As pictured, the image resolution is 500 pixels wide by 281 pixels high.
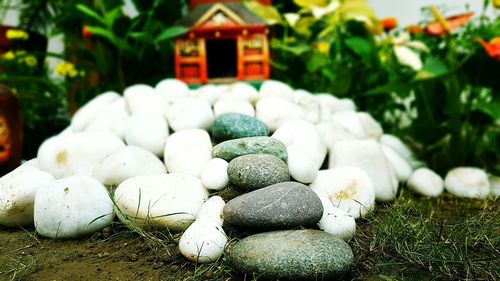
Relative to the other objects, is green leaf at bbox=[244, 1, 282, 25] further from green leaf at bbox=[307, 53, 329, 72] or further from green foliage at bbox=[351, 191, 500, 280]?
green foliage at bbox=[351, 191, 500, 280]

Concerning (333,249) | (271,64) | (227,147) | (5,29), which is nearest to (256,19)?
(271,64)

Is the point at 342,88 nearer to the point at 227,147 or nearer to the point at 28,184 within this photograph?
the point at 227,147

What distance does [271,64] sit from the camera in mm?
3465

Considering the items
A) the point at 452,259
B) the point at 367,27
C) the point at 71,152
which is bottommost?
the point at 452,259

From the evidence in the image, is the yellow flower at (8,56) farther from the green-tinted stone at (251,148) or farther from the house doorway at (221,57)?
the green-tinted stone at (251,148)

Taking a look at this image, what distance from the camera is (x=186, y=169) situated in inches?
75.4

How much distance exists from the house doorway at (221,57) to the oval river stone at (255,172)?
176 centimetres

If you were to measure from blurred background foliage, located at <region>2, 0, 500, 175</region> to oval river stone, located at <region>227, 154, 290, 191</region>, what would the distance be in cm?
116

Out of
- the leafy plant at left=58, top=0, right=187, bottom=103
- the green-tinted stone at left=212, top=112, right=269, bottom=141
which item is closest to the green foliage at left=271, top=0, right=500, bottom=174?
the leafy plant at left=58, top=0, right=187, bottom=103

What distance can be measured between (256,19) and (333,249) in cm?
206

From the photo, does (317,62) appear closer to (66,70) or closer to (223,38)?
(223,38)

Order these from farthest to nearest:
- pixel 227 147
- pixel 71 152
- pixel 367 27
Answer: pixel 367 27, pixel 71 152, pixel 227 147

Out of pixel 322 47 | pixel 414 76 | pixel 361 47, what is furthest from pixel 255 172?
pixel 322 47

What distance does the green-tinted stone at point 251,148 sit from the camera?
5.86 ft
